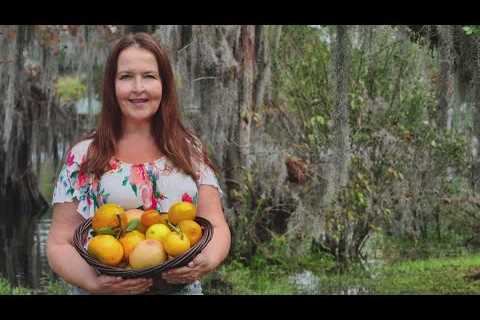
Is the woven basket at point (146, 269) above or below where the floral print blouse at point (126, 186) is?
below

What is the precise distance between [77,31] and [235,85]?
1317 mm

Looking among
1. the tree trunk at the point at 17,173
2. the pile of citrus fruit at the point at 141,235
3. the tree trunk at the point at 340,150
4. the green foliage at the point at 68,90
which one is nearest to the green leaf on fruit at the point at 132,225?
the pile of citrus fruit at the point at 141,235

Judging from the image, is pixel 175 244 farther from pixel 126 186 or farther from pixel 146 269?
pixel 126 186

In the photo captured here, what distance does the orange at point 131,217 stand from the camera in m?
2.34

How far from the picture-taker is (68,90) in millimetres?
5742

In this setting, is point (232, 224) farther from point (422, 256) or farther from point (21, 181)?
point (21, 181)

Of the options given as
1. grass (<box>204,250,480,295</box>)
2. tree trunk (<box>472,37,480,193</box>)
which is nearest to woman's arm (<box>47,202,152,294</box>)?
grass (<box>204,250,480,295</box>)

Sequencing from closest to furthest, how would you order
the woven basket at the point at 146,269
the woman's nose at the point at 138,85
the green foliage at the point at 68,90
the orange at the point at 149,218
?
1. the woven basket at the point at 146,269
2. the orange at the point at 149,218
3. the woman's nose at the point at 138,85
4. the green foliage at the point at 68,90

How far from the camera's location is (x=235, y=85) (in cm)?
511

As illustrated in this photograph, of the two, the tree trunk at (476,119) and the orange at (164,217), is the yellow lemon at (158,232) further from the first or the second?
the tree trunk at (476,119)

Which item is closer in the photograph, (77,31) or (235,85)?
(235,85)

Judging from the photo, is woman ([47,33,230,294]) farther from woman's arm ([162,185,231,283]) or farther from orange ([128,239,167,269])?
orange ([128,239,167,269])

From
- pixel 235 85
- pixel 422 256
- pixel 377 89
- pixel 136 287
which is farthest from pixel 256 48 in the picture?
pixel 136 287

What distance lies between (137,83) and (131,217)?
1.52 ft
